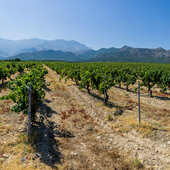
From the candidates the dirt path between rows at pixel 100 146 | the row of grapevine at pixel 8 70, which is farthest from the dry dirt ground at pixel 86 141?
the row of grapevine at pixel 8 70

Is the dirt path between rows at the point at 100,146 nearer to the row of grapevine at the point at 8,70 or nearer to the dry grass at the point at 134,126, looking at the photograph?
the dry grass at the point at 134,126

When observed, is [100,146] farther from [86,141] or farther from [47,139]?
[47,139]

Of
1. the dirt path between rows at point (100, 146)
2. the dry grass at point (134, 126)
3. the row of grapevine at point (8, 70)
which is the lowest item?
the dirt path between rows at point (100, 146)

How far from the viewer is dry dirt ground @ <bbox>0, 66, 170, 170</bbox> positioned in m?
6.30

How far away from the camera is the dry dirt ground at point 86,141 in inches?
248

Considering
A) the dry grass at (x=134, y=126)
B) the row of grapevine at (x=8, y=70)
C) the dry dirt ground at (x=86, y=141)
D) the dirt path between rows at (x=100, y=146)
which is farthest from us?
the row of grapevine at (x=8, y=70)

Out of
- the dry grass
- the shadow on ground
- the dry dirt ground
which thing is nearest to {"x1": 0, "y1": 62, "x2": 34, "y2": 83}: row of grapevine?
the dry dirt ground

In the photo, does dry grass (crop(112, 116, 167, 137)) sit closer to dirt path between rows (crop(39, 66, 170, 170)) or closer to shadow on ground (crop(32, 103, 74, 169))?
dirt path between rows (crop(39, 66, 170, 170))

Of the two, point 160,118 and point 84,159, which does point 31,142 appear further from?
point 160,118

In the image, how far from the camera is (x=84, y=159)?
264 inches

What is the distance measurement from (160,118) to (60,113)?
989 cm

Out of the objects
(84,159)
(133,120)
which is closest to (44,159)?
(84,159)

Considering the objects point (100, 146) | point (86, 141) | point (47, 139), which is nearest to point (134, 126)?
point (100, 146)

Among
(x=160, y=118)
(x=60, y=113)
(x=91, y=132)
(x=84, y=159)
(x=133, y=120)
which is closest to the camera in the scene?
(x=84, y=159)
